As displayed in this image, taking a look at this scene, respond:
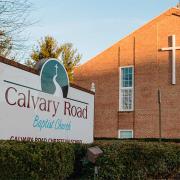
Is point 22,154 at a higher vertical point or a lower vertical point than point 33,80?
lower

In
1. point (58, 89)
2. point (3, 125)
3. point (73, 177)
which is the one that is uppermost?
point (58, 89)

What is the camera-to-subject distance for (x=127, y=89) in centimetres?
3869

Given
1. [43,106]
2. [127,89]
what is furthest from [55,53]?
[43,106]

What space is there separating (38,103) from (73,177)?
2.56 metres

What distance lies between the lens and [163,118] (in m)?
35.6

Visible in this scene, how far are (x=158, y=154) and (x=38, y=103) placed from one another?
4.08 m

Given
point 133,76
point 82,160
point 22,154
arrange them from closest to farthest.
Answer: point 22,154 → point 82,160 → point 133,76

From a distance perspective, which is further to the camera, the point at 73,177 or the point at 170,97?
the point at 170,97

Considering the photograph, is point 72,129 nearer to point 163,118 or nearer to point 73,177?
point 73,177

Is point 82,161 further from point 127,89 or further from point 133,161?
point 127,89

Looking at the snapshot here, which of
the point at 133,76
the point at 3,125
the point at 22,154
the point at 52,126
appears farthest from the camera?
the point at 133,76

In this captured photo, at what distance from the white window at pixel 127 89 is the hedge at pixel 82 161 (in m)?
23.0

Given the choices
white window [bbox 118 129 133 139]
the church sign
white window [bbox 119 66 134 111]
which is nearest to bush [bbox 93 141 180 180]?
the church sign

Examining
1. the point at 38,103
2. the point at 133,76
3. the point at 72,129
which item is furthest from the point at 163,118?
the point at 38,103
